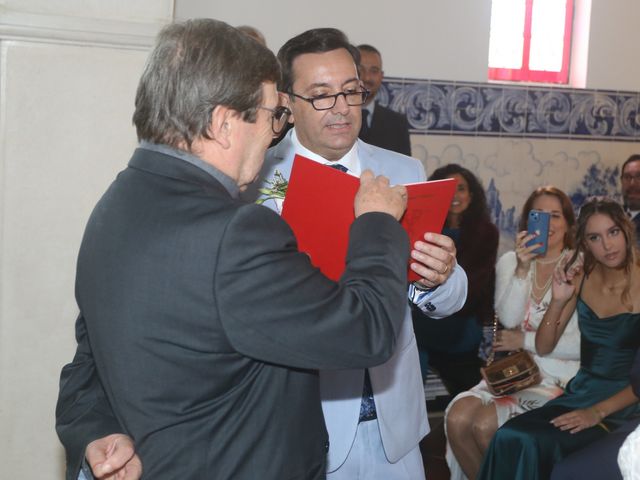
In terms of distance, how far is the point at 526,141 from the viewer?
5891 millimetres

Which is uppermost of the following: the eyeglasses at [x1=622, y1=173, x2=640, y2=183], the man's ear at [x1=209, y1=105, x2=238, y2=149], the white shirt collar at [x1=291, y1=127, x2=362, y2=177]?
the man's ear at [x1=209, y1=105, x2=238, y2=149]

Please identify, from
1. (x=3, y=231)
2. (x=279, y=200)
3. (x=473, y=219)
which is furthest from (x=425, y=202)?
(x=473, y=219)

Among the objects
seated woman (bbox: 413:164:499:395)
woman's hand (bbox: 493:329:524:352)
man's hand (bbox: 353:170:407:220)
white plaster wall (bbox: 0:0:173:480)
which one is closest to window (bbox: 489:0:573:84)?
seated woman (bbox: 413:164:499:395)

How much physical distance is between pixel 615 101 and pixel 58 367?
4632mm

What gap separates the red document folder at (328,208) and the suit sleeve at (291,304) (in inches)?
13.1

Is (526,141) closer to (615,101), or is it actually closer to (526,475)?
(615,101)

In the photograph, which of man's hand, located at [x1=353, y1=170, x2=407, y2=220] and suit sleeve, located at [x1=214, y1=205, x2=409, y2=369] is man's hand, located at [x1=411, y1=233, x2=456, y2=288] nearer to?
man's hand, located at [x1=353, y1=170, x2=407, y2=220]

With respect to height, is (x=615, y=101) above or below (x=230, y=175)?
above

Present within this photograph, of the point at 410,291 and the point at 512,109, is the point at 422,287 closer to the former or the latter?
the point at 410,291

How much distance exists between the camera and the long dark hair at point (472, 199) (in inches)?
200

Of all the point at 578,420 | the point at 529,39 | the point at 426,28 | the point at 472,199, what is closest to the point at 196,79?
the point at 578,420

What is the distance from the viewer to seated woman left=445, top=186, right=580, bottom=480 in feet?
13.1

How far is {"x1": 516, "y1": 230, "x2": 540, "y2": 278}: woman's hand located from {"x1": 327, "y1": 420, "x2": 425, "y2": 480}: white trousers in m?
2.30

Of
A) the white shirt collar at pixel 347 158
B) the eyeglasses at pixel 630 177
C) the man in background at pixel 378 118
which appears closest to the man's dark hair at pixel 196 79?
the white shirt collar at pixel 347 158
